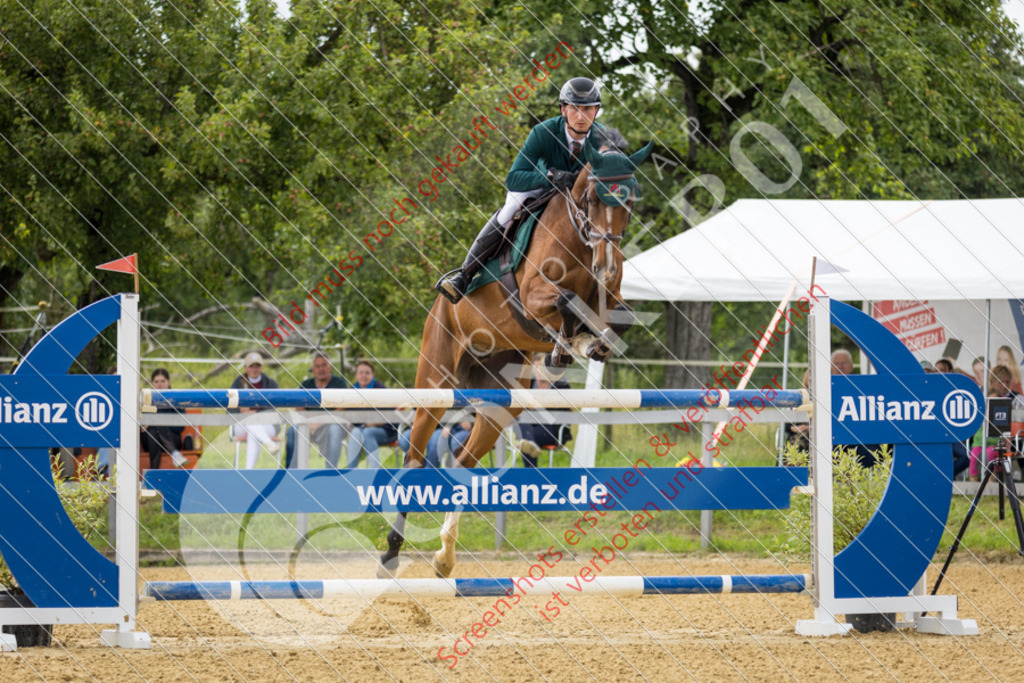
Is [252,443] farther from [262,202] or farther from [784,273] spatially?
[784,273]

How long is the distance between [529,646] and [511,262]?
166cm

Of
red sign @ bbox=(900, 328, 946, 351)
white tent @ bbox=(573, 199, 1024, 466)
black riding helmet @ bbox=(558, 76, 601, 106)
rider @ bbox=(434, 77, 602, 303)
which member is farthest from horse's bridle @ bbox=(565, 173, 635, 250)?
red sign @ bbox=(900, 328, 946, 351)

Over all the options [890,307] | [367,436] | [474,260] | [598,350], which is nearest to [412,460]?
[474,260]

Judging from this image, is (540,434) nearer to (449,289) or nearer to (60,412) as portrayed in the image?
(449,289)

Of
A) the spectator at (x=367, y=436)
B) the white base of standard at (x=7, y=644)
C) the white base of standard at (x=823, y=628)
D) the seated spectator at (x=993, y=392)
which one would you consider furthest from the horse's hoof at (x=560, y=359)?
the seated spectator at (x=993, y=392)

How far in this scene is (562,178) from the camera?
4363 mm

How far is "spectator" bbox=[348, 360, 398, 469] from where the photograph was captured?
714cm

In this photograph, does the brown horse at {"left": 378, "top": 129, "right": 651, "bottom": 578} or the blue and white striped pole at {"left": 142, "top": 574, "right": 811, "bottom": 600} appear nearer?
the blue and white striped pole at {"left": 142, "top": 574, "right": 811, "bottom": 600}

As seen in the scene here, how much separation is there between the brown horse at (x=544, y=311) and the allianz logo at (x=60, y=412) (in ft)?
4.72

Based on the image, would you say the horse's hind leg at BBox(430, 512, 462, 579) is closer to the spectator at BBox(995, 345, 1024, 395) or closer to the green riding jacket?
the green riding jacket

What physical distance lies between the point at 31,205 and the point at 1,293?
1.66 meters

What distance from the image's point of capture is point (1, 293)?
8.55 metres

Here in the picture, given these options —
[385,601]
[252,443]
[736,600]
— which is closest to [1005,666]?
[736,600]

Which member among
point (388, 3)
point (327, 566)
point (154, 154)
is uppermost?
point (388, 3)
